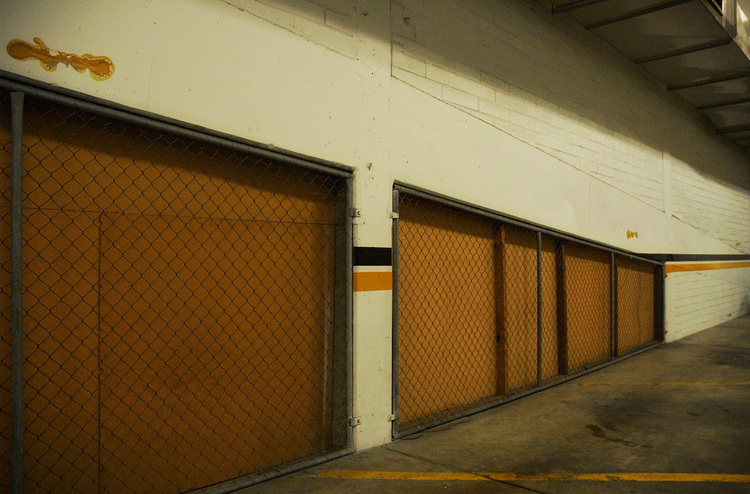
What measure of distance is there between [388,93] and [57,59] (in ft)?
6.79

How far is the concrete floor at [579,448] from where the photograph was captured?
298 cm

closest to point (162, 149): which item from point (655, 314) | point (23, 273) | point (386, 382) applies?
point (23, 273)

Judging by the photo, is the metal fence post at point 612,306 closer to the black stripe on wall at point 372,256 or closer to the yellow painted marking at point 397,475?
the black stripe on wall at point 372,256

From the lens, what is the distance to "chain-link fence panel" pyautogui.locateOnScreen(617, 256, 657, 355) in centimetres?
688

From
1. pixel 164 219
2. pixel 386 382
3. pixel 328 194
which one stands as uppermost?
pixel 328 194

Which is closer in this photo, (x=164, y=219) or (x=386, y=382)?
(x=164, y=219)

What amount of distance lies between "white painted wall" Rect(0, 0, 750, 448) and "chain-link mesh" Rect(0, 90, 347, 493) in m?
0.22

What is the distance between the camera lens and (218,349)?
3.00 m

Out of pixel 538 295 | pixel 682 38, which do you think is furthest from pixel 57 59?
pixel 682 38

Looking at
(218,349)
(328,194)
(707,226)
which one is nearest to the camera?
(218,349)

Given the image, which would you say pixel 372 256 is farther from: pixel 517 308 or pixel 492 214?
pixel 517 308

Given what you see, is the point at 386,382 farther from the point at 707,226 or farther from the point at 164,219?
the point at 707,226

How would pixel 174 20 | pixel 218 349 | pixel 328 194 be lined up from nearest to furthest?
pixel 174 20 < pixel 218 349 < pixel 328 194

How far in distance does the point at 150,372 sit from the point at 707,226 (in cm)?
1006
